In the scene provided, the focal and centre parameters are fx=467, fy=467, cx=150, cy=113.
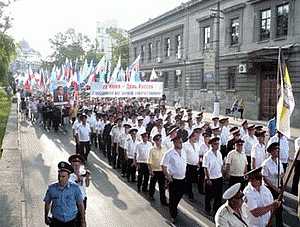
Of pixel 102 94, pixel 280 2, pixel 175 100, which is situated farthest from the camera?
pixel 175 100

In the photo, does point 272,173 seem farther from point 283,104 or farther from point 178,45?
point 178,45

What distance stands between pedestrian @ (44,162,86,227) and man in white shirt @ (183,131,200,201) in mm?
4667

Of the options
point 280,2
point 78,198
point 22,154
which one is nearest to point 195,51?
point 280,2

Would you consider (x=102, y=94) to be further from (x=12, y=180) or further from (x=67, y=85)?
(x=12, y=180)

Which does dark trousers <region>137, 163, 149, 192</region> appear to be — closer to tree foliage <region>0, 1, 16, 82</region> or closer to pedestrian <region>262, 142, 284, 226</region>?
pedestrian <region>262, 142, 284, 226</region>

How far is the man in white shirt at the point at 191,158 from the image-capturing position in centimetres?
1069

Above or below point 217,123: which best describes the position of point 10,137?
below

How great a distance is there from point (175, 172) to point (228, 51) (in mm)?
28021

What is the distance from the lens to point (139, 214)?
9492mm

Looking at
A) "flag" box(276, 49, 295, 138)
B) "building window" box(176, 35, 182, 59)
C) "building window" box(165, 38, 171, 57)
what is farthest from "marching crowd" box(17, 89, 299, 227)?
"building window" box(165, 38, 171, 57)

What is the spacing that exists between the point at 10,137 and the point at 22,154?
5.36 meters

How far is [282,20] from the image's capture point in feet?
97.2

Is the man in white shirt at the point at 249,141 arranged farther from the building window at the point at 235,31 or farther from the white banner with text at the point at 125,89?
the building window at the point at 235,31

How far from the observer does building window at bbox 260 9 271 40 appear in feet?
102
